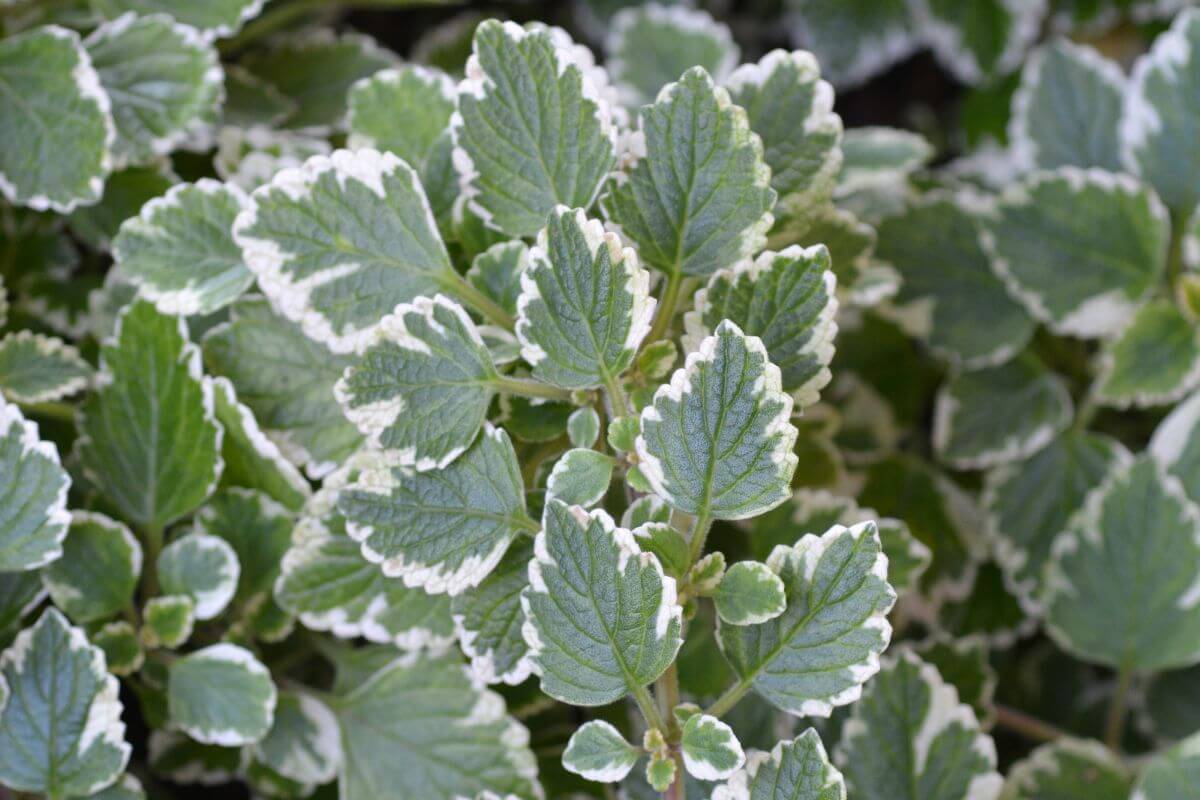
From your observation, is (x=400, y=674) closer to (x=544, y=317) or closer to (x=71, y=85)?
(x=544, y=317)

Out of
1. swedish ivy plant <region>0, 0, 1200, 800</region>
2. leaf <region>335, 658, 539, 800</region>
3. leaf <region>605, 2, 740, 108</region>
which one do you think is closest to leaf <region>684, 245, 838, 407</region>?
swedish ivy plant <region>0, 0, 1200, 800</region>

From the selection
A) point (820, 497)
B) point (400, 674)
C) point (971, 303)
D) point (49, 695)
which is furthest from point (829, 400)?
point (49, 695)

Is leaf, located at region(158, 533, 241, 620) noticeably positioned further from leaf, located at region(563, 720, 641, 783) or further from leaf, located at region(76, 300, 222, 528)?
leaf, located at region(563, 720, 641, 783)

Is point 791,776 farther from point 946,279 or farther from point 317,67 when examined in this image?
point 317,67

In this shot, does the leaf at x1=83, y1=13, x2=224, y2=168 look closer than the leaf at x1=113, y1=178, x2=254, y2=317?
No

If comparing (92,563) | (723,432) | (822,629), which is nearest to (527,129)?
(723,432)
